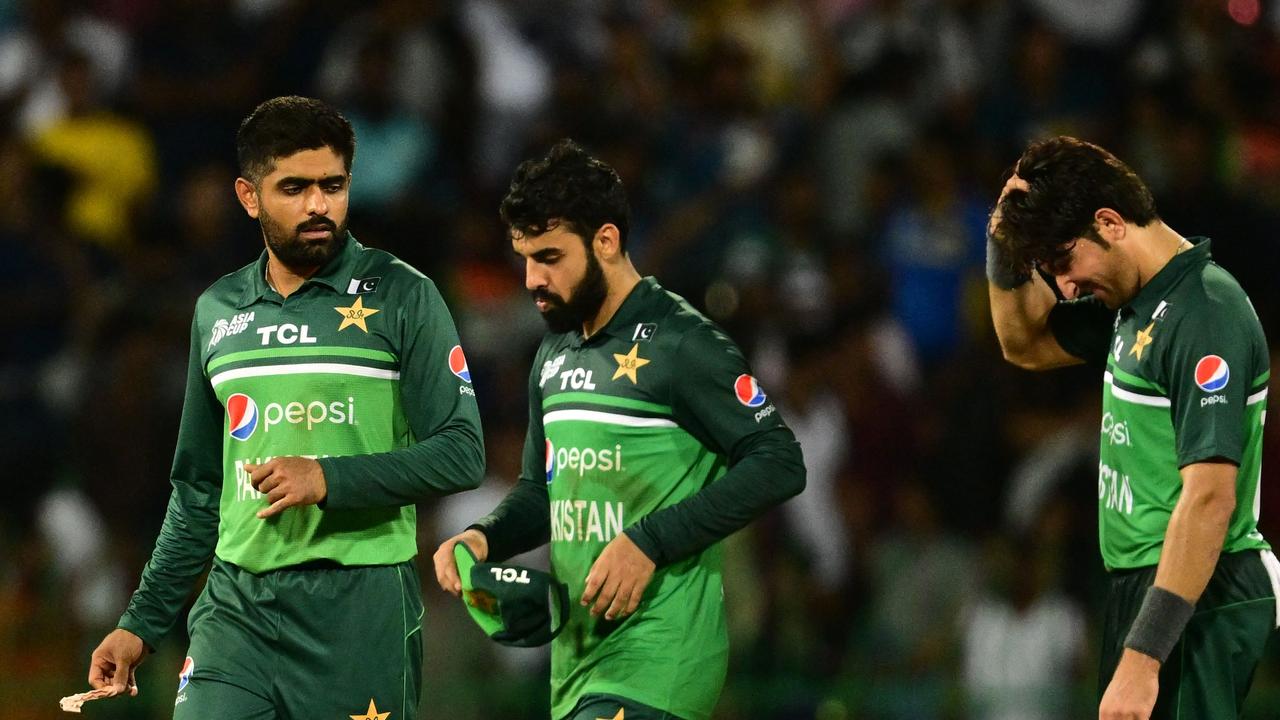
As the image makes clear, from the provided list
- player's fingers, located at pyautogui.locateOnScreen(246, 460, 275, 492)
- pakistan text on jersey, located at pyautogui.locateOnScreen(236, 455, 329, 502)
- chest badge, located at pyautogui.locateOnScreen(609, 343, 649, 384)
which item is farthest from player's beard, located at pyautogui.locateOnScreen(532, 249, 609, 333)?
player's fingers, located at pyautogui.locateOnScreen(246, 460, 275, 492)

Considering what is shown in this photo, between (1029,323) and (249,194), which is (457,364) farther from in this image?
(1029,323)

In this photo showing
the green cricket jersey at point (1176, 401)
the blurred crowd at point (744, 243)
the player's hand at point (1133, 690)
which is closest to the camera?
the player's hand at point (1133, 690)

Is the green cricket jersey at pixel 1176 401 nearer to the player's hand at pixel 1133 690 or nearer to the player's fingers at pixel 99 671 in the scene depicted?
the player's hand at pixel 1133 690

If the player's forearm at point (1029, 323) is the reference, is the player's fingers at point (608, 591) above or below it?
below

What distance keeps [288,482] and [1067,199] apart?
2.16 metres

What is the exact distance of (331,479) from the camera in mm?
4695

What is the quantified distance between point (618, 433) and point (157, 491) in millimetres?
4873

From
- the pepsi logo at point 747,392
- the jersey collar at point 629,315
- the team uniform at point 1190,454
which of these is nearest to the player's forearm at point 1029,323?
the team uniform at point 1190,454

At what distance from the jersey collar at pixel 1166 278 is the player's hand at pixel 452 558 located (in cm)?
195

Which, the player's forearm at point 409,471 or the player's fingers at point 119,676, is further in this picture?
the player's fingers at point 119,676

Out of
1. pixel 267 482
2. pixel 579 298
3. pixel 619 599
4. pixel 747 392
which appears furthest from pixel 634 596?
pixel 267 482

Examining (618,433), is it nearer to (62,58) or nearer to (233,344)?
(233,344)

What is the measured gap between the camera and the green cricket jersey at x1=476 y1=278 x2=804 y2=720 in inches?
198

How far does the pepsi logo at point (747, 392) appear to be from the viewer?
5.12m
